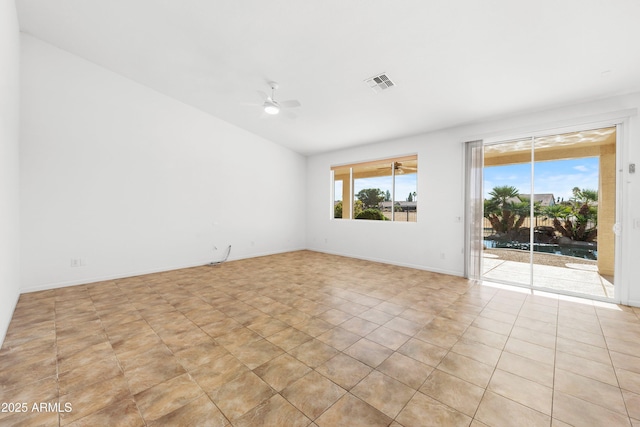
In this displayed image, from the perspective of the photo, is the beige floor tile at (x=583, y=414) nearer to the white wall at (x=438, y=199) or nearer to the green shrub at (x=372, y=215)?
the white wall at (x=438, y=199)

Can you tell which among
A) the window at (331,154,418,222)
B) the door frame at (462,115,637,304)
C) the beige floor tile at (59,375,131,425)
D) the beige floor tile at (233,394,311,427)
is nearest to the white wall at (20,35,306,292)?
the window at (331,154,418,222)

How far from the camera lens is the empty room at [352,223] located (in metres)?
1.77

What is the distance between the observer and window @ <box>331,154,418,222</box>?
574cm

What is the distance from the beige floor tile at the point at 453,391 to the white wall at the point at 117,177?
16.4ft

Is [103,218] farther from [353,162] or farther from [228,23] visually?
[353,162]

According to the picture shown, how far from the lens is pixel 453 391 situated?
1.71 m

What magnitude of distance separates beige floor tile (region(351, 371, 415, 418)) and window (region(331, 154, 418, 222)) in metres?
4.07

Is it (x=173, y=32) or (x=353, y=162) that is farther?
(x=353, y=162)

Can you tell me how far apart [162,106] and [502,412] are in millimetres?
6373

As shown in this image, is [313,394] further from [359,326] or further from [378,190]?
[378,190]

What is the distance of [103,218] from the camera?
421 cm

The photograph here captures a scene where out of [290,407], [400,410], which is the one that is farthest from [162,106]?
[400,410]

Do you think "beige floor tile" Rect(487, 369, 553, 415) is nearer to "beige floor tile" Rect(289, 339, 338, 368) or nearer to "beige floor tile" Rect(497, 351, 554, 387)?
"beige floor tile" Rect(497, 351, 554, 387)

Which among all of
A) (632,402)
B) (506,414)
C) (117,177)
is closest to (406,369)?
(506,414)
